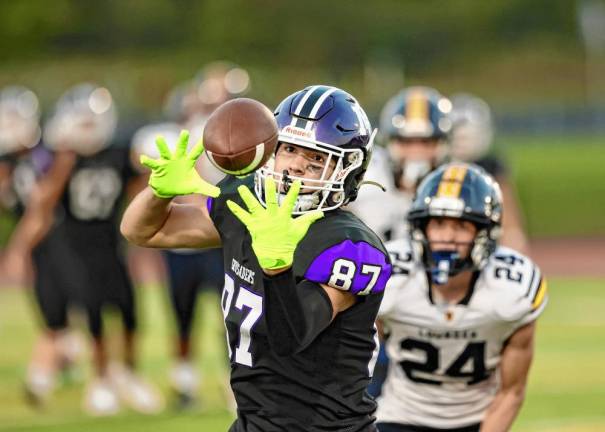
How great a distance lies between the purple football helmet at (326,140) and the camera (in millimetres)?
3537

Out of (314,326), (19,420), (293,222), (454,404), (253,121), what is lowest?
(19,420)

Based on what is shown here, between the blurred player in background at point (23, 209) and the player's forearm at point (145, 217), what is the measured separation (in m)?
4.69

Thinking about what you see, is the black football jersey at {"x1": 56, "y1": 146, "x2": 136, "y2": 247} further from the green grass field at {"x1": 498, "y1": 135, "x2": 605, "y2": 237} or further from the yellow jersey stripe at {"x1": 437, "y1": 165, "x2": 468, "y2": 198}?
the green grass field at {"x1": 498, "y1": 135, "x2": 605, "y2": 237}

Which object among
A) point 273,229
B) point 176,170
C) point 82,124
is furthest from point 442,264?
point 82,124

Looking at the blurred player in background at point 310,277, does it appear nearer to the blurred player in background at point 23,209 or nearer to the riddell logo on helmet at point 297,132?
the riddell logo on helmet at point 297,132

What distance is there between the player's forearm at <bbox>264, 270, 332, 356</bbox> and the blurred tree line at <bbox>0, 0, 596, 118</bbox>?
2677 cm

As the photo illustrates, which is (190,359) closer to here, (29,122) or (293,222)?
(29,122)

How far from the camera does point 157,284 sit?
631 inches

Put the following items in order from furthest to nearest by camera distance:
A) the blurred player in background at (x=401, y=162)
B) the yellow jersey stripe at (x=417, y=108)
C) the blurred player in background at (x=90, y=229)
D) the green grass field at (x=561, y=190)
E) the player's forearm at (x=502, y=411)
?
1. the green grass field at (x=561, y=190)
2. the blurred player in background at (x=90, y=229)
3. the yellow jersey stripe at (x=417, y=108)
4. the blurred player in background at (x=401, y=162)
5. the player's forearm at (x=502, y=411)

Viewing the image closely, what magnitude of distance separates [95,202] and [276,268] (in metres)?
5.44

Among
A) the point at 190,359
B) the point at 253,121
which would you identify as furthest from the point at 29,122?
the point at 253,121

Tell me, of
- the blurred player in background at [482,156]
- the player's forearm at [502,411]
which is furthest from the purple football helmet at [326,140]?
the blurred player in background at [482,156]

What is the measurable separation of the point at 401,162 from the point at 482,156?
93.0 inches

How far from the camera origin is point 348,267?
336cm
